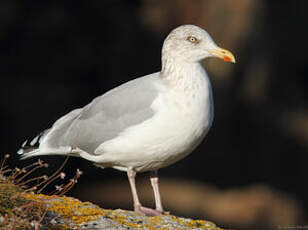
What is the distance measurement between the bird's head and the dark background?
22.4 feet

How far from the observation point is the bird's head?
550 cm

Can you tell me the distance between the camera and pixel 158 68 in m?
14.6

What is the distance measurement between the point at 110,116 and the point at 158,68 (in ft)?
29.6

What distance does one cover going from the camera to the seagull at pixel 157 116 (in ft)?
17.1

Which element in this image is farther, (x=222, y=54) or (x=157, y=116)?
(x=222, y=54)

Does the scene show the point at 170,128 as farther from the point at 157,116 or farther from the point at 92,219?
the point at 92,219

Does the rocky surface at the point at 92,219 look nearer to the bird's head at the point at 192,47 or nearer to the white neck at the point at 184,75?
the white neck at the point at 184,75

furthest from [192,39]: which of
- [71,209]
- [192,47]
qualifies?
[71,209]

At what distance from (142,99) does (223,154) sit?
8790 millimetres

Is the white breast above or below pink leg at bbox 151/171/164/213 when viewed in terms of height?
above

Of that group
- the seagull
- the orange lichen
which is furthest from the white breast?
the orange lichen

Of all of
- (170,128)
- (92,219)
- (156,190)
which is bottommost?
(156,190)

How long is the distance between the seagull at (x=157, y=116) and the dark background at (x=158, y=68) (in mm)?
6344

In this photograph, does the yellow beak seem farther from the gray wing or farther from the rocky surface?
the rocky surface
